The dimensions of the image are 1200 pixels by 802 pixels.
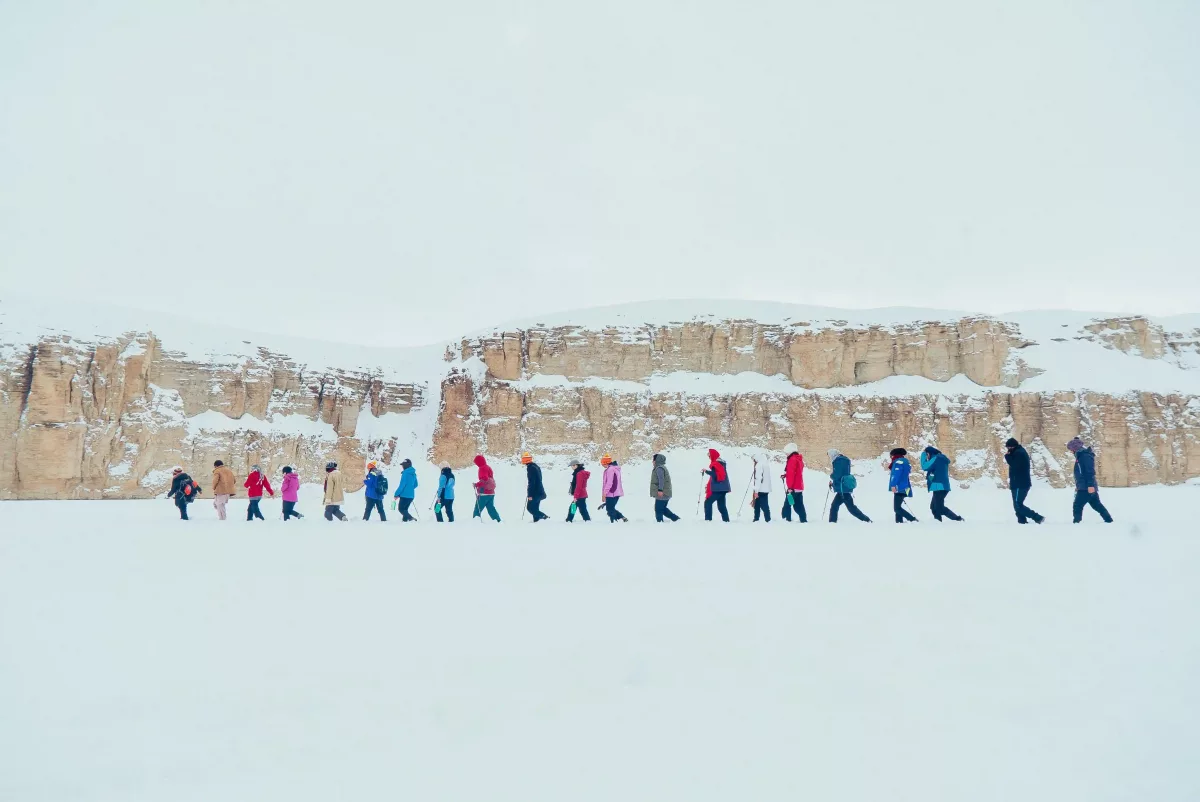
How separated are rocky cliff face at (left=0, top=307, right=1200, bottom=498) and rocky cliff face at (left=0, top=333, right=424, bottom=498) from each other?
5.0 inches

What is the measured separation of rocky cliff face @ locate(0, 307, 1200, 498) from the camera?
47781 millimetres

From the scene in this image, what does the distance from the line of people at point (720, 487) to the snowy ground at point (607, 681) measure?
5066 mm

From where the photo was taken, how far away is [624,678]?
4496 millimetres

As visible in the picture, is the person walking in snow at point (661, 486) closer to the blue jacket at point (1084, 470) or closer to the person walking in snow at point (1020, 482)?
the person walking in snow at point (1020, 482)

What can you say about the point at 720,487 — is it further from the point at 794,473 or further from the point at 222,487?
the point at 222,487

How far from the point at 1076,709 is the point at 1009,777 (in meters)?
0.89

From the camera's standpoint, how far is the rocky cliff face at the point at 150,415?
1698 inches

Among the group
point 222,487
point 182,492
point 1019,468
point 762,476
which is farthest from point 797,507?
point 182,492

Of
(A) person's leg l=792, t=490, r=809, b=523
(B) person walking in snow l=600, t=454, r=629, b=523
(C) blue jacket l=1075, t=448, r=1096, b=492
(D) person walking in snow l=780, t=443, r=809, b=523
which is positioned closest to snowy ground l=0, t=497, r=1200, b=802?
(C) blue jacket l=1075, t=448, r=1096, b=492

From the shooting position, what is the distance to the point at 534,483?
49.4ft

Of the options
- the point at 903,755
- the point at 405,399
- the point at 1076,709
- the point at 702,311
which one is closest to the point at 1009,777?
the point at 903,755

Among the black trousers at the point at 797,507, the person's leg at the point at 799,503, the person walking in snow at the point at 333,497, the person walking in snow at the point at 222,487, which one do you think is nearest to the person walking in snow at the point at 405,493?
the person walking in snow at the point at 333,497

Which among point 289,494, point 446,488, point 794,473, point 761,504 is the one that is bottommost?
point 761,504

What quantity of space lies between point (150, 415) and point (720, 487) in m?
45.0
